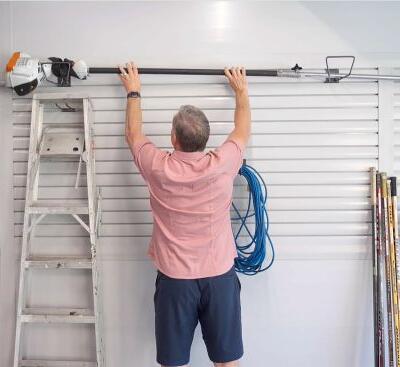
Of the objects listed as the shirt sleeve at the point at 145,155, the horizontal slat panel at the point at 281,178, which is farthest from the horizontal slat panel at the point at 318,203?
the shirt sleeve at the point at 145,155

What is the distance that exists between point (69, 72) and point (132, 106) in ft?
1.63

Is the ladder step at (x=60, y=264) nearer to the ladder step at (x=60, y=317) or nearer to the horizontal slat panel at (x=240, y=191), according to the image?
the ladder step at (x=60, y=317)

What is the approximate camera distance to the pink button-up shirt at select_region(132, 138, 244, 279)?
5.45 feet

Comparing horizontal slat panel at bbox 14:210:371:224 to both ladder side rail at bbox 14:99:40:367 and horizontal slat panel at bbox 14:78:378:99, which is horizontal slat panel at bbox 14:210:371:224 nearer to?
ladder side rail at bbox 14:99:40:367

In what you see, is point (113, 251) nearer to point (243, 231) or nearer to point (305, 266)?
point (243, 231)

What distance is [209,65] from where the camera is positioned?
2.15 m

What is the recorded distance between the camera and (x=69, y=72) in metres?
2.05

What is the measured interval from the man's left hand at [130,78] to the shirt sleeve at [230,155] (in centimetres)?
65

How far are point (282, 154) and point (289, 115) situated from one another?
0.25 metres

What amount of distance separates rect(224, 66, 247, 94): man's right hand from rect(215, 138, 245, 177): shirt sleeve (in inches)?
15.0

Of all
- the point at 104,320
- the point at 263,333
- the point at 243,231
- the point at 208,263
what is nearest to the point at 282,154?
the point at 243,231

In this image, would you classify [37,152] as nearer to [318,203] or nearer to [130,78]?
[130,78]

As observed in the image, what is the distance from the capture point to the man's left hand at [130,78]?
1966 mm

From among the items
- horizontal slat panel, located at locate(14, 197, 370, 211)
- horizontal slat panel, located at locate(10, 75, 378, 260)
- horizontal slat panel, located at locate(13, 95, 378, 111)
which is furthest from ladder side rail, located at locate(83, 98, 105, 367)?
horizontal slat panel, located at locate(14, 197, 370, 211)
